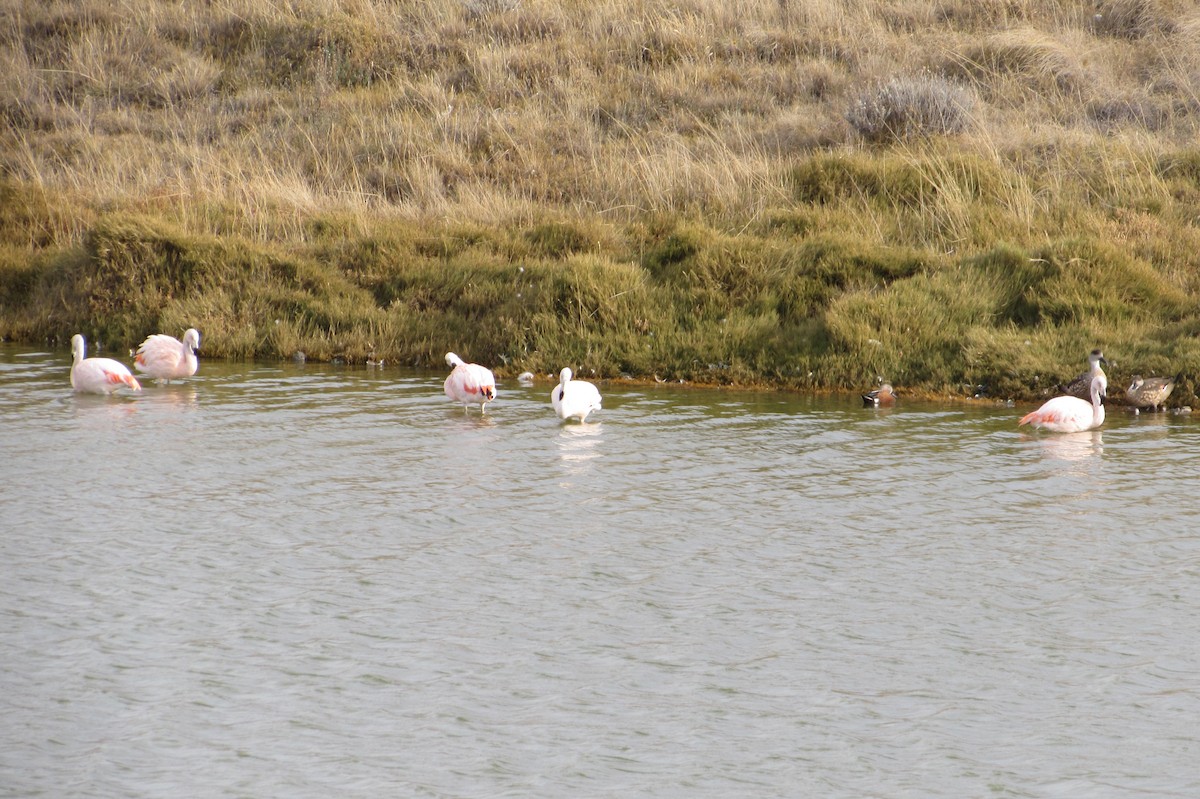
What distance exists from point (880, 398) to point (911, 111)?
669 centimetres

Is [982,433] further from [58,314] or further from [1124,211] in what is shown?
[58,314]

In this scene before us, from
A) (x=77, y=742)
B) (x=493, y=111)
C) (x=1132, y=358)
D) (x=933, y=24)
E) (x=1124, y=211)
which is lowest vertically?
(x=77, y=742)

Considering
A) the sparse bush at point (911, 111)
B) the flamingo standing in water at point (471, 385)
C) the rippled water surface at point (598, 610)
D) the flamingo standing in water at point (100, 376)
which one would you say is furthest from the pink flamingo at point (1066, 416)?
the flamingo standing in water at point (100, 376)

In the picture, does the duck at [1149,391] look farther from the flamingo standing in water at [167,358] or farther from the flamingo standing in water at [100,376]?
the flamingo standing in water at [100,376]

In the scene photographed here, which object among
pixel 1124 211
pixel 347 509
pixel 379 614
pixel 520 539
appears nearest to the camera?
pixel 379 614

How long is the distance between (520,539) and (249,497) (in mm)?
1888

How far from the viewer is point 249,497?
860 centimetres

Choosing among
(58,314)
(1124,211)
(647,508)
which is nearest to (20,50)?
(58,314)

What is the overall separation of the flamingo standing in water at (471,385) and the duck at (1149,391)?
499 centimetres

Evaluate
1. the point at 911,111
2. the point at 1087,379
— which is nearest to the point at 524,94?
the point at 911,111

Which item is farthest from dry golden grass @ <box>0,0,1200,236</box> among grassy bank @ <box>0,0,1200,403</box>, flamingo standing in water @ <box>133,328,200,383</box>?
flamingo standing in water @ <box>133,328,200,383</box>

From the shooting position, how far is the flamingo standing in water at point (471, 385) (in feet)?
36.6

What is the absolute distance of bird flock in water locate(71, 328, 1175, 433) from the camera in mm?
10420

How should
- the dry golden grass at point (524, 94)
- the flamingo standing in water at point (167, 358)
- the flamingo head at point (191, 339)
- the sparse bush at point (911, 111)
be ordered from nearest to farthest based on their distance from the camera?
the flamingo head at point (191, 339) → the flamingo standing in water at point (167, 358) → the dry golden grass at point (524, 94) → the sparse bush at point (911, 111)
